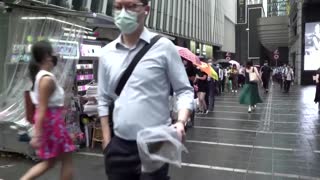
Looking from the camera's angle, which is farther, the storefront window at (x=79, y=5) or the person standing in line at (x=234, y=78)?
the person standing in line at (x=234, y=78)

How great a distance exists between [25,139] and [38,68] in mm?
1002

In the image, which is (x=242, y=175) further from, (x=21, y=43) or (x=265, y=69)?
(x=265, y=69)

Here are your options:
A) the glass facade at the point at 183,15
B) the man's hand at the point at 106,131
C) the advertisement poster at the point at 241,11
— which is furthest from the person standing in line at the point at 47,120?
the advertisement poster at the point at 241,11

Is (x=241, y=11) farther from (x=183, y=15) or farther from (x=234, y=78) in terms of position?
(x=234, y=78)

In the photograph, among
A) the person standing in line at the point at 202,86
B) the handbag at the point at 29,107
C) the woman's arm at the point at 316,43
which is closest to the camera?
the handbag at the point at 29,107

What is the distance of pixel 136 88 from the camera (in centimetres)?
274

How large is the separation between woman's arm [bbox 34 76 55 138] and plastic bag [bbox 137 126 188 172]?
212 centimetres

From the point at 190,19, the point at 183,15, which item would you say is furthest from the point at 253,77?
the point at 190,19

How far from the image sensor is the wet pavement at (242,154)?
6.77 m

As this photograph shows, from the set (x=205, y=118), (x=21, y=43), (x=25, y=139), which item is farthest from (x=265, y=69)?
(x=25, y=139)

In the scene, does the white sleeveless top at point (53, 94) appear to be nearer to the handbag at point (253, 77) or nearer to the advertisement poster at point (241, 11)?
the handbag at point (253, 77)

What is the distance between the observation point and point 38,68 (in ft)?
16.1

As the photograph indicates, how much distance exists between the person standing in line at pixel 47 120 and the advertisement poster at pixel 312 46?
1298 inches

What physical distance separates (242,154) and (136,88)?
19.5ft
